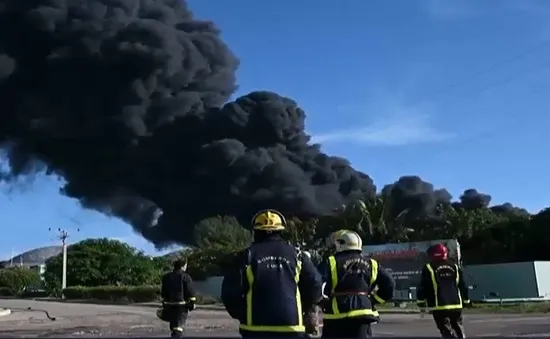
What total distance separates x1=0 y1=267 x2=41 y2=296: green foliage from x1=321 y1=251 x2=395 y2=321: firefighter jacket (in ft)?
285

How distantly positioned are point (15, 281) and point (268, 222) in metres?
90.6

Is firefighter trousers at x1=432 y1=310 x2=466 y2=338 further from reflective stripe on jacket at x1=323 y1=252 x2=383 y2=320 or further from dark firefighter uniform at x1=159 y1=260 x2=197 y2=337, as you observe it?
dark firefighter uniform at x1=159 y1=260 x2=197 y2=337

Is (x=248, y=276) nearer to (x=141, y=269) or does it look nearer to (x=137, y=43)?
(x=137, y=43)

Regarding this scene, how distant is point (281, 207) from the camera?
68188mm

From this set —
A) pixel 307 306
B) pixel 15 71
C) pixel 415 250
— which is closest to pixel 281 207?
pixel 15 71

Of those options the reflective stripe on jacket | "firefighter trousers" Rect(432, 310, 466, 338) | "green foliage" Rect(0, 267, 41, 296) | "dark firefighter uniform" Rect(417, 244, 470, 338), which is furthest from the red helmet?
"green foliage" Rect(0, 267, 41, 296)

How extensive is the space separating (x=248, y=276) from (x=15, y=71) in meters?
63.5

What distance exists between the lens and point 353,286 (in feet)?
18.0

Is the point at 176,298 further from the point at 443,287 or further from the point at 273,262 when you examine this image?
the point at 273,262

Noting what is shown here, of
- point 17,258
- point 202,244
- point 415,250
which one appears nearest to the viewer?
point 415,250

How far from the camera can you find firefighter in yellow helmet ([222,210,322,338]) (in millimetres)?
4555

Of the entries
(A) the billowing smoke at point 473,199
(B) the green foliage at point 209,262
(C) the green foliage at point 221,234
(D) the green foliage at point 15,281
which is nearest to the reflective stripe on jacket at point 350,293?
(B) the green foliage at point 209,262

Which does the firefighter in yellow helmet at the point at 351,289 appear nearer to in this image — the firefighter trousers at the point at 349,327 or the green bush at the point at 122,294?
the firefighter trousers at the point at 349,327

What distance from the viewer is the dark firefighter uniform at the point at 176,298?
32.5 ft
